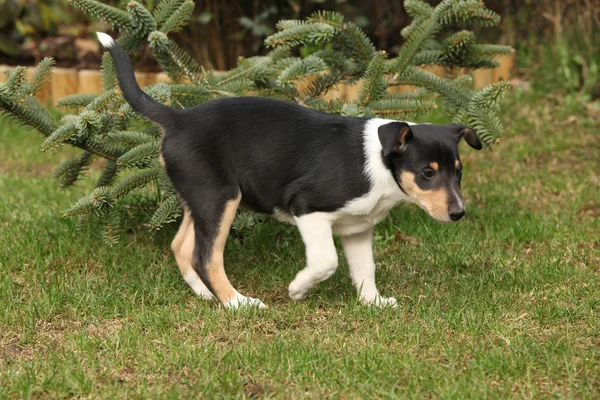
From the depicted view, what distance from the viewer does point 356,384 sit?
11.0 feet

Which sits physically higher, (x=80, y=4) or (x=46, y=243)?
(x=80, y=4)

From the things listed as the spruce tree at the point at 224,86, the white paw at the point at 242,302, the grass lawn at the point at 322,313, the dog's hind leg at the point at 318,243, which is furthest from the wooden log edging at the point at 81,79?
the dog's hind leg at the point at 318,243

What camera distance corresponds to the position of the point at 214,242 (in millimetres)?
4191

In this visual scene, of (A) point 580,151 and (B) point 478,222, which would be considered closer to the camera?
(B) point 478,222

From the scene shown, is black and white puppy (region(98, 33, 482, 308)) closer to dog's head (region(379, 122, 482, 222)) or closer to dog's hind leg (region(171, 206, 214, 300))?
dog's head (region(379, 122, 482, 222))

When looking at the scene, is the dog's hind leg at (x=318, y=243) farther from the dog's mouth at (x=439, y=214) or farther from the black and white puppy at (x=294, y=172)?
the dog's mouth at (x=439, y=214)

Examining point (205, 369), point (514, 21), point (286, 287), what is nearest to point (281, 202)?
point (286, 287)

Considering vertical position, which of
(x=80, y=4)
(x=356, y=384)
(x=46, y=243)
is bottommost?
(x=46, y=243)

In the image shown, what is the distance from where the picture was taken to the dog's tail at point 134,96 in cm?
427

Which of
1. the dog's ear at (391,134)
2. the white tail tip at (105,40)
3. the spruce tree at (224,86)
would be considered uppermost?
the white tail tip at (105,40)

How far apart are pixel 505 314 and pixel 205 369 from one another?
154 cm

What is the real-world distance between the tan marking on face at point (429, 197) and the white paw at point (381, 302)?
0.58 m

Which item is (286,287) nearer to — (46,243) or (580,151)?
(46,243)

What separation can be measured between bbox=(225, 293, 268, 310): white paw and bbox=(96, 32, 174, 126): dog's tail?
38.7 inches
